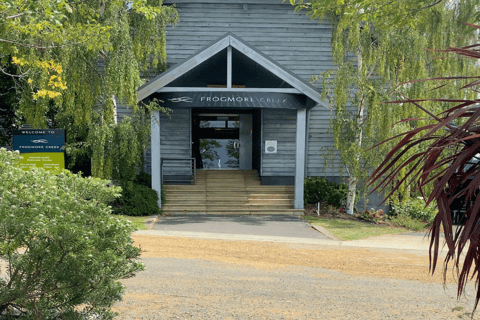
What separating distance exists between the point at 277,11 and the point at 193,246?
12.2m

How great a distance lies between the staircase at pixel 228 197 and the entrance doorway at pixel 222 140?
91.8 inches

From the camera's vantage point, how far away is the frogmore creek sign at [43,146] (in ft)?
42.6

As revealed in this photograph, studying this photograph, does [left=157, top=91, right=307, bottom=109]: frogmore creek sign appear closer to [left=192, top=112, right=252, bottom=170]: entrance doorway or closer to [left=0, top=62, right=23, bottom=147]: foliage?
[left=0, top=62, right=23, bottom=147]: foliage

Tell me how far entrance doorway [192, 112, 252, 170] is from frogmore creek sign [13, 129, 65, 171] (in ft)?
27.0

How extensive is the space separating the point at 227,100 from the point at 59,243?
11209mm

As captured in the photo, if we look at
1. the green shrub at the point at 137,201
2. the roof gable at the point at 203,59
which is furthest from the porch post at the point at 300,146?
the green shrub at the point at 137,201

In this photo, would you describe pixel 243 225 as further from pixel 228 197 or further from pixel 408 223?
pixel 408 223

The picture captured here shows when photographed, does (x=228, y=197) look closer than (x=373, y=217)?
No

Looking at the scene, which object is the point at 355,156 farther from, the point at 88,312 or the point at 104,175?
the point at 88,312

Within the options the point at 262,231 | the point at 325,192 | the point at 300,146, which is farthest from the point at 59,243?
the point at 325,192

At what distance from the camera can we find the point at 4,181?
13.1ft

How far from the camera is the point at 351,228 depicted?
13.9 meters

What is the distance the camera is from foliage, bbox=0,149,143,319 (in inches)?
147

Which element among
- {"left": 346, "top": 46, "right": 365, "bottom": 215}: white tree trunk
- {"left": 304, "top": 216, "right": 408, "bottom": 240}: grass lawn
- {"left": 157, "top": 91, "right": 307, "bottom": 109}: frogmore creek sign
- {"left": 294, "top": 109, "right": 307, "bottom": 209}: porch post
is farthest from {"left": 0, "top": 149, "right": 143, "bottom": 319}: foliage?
{"left": 346, "top": 46, "right": 365, "bottom": 215}: white tree trunk
